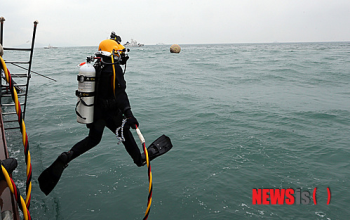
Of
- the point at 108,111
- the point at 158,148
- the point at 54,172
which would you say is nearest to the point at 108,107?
the point at 108,111

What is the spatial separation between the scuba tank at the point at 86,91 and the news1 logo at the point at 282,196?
13.5 ft

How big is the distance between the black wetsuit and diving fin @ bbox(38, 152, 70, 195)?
16cm

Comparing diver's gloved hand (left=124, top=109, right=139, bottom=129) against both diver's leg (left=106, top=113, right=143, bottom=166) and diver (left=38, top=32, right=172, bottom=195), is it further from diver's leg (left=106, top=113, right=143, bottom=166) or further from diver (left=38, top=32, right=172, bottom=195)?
diver's leg (left=106, top=113, right=143, bottom=166)

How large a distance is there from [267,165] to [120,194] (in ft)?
13.7

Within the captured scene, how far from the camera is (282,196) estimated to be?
6016mm

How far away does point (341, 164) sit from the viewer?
7500mm

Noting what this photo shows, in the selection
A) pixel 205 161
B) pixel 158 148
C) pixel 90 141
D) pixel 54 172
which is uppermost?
pixel 90 141

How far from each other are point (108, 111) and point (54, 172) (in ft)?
4.46

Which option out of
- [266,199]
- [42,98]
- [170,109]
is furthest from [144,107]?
[266,199]

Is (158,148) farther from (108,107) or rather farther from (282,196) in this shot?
(282,196)

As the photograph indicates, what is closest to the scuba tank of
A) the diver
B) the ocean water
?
the diver

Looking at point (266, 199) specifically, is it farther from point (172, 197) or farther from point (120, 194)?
point (120, 194)

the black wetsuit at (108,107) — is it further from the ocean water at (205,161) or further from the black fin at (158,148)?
the ocean water at (205,161)

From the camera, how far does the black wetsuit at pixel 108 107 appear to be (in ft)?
13.0
